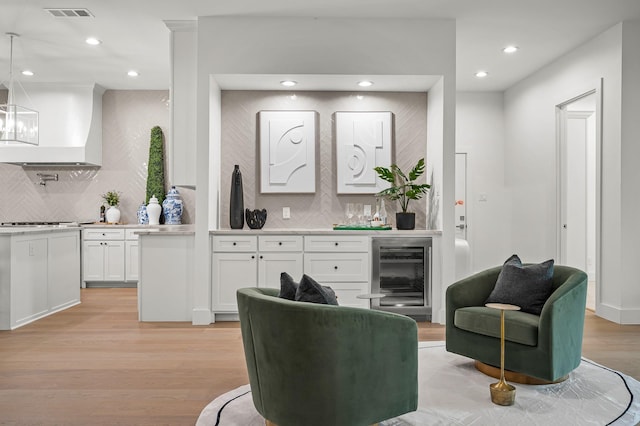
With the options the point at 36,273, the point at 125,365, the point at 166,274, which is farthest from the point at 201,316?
the point at 36,273

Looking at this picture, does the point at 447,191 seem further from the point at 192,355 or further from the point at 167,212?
the point at 167,212

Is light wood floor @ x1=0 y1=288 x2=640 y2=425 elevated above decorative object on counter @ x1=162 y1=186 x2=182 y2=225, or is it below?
below

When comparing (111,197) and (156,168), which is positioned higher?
(156,168)

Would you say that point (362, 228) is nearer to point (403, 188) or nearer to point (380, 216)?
point (380, 216)

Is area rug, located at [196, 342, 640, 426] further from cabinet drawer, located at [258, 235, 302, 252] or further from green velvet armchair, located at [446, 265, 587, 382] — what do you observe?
cabinet drawer, located at [258, 235, 302, 252]

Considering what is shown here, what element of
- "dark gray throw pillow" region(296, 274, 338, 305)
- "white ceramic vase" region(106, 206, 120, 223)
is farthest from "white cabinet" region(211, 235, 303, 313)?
"white ceramic vase" region(106, 206, 120, 223)

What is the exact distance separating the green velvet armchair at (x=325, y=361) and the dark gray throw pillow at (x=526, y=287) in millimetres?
1260

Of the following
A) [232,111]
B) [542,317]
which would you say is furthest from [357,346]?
[232,111]

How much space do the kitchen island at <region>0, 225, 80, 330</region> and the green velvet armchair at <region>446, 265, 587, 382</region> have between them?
13.0 feet

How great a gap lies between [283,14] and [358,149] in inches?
64.3

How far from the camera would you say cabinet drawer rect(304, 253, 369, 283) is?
5.06m

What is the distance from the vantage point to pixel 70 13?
15.9ft

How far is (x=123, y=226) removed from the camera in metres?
7.28

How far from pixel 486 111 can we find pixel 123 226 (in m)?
5.59
